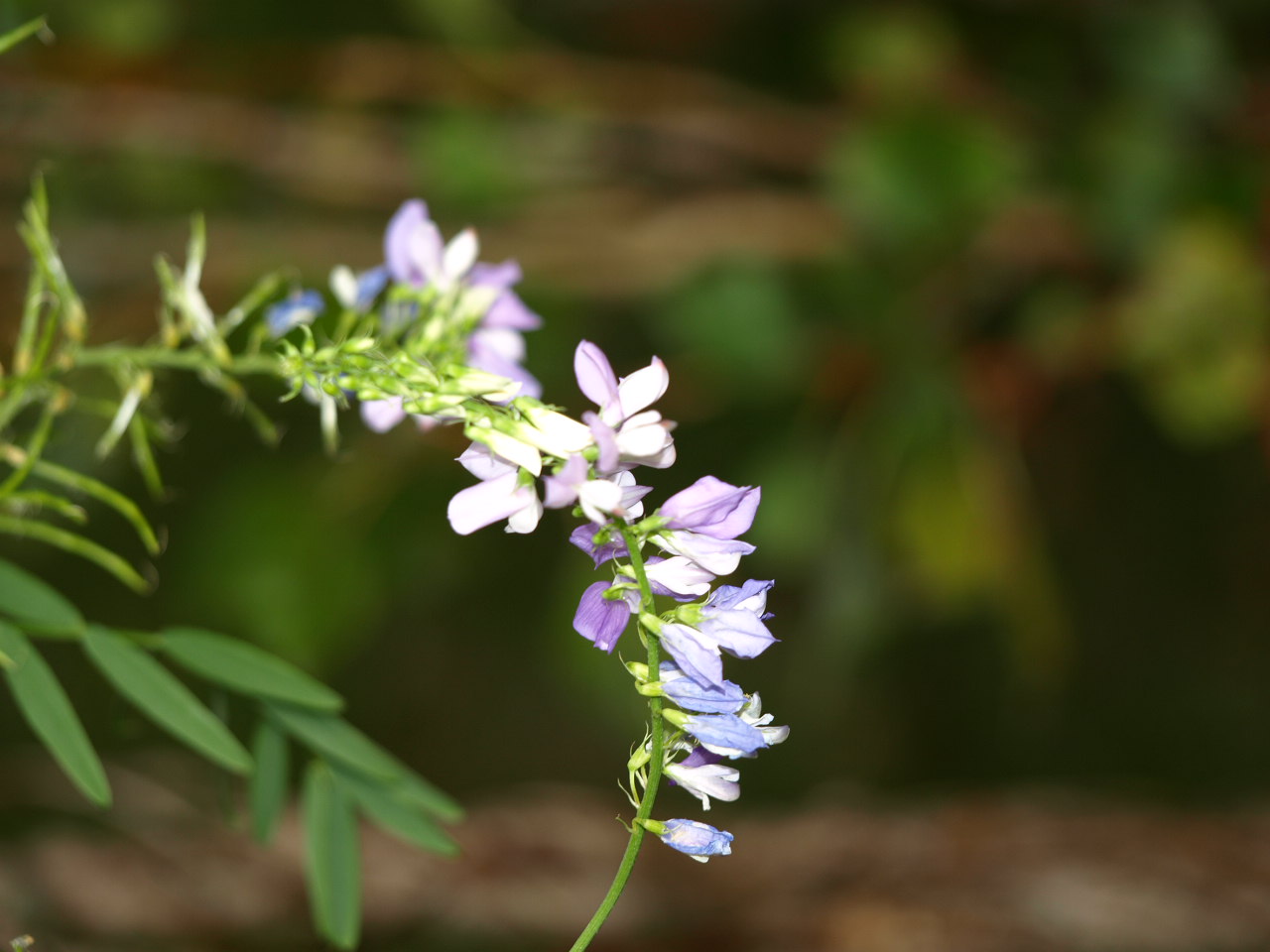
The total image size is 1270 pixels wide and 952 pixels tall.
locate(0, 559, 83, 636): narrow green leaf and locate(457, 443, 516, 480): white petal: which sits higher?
locate(457, 443, 516, 480): white petal

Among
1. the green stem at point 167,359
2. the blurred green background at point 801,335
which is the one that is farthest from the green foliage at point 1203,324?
the green stem at point 167,359

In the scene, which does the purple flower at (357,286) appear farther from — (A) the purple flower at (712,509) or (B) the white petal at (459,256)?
(A) the purple flower at (712,509)

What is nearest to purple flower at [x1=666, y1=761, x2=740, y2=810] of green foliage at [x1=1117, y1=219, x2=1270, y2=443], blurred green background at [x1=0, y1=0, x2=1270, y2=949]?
blurred green background at [x1=0, y1=0, x2=1270, y2=949]

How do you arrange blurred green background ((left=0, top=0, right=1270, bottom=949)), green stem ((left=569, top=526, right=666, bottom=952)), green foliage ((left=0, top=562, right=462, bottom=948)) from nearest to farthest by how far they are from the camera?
green stem ((left=569, top=526, right=666, bottom=952)) < green foliage ((left=0, top=562, right=462, bottom=948)) < blurred green background ((left=0, top=0, right=1270, bottom=949))

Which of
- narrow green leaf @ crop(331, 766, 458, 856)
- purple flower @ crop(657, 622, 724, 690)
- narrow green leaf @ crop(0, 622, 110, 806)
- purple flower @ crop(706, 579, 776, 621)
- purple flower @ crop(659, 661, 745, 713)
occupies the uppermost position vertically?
purple flower @ crop(706, 579, 776, 621)

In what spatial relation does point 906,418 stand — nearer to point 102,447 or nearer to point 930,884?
point 930,884

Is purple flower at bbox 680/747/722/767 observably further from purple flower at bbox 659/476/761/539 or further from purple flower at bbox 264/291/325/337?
purple flower at bbox 264/291/325/337
